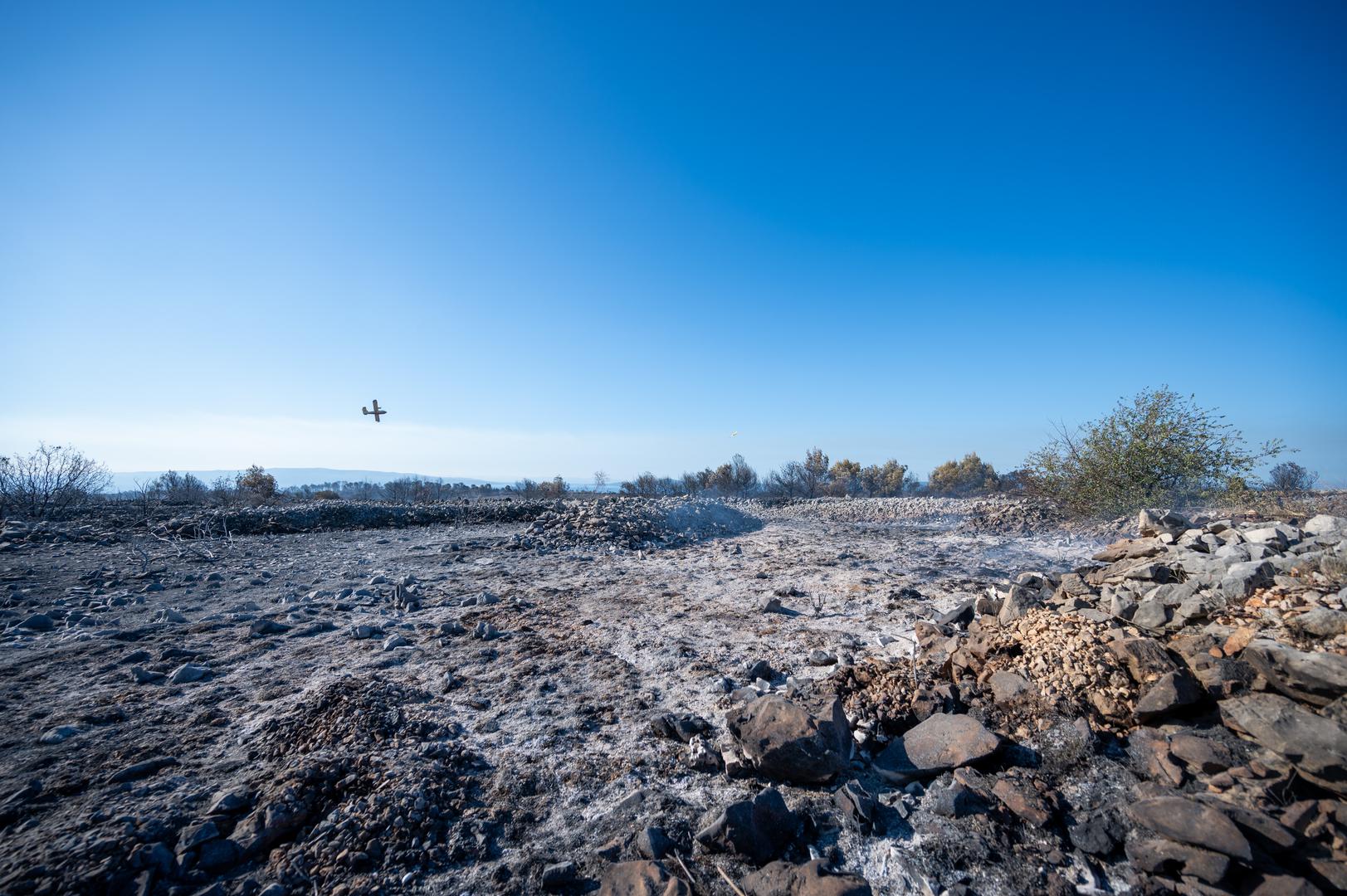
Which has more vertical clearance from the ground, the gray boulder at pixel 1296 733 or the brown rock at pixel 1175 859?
the gray boulder at pixel 1296 733

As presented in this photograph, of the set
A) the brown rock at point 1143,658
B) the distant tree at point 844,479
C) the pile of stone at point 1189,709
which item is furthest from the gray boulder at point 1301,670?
the distant tree at point 844,479

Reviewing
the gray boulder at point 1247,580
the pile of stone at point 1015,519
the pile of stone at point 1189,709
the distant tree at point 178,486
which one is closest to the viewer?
the pile of stone at point 1189,709

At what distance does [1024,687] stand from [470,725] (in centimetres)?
416

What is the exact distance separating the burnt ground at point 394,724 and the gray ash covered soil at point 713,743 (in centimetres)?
2

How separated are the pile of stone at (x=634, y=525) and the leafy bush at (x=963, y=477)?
75.0ft

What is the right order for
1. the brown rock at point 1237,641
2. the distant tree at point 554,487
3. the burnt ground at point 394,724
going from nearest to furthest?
the burnt ground at point 394,724 → the brown rock at point 1237,641 → the distant tree at point 554,487

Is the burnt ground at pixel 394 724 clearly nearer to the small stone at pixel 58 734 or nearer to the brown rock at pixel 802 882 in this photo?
A: the small stone at pixel 58 734

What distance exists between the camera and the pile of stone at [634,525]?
41.8 feet

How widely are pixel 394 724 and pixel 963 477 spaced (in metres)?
41.1

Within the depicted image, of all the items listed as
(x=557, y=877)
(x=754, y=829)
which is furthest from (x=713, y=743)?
(x=557, y=877)

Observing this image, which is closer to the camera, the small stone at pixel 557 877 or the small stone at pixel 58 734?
the small stone at pixel 557 877

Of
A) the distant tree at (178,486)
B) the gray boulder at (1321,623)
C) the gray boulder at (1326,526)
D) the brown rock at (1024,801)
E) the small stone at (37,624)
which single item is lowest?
the brown rock at (1024,801)

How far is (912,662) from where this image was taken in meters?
4.49

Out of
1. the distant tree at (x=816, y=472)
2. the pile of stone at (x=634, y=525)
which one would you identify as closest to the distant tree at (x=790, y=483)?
the distant tree at (x=816, y=472)
